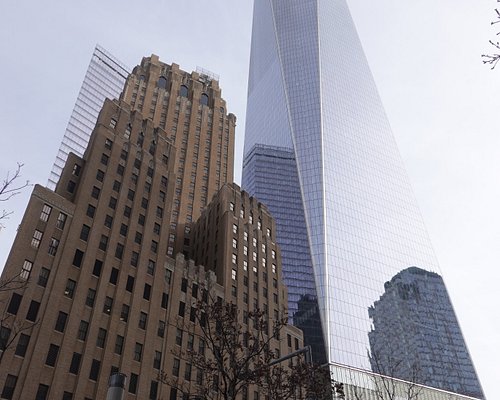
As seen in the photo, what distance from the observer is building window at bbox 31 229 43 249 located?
58.2 m

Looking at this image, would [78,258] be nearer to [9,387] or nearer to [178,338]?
[9,387]

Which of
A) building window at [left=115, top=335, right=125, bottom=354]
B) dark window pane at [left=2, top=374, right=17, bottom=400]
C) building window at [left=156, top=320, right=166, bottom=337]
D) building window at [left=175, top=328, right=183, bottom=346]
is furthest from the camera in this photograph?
building window at [left=175, top=328, right=183, bottom=346]

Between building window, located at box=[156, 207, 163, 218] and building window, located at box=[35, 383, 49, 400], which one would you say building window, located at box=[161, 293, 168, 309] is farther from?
building window, located at box=[35, 383, 49, 400]

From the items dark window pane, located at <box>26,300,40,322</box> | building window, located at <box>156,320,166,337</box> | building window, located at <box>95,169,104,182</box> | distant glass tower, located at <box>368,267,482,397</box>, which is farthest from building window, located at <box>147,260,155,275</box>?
distant glass tower, located at <box>368,267,482,397</box>

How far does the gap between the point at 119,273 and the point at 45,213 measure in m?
12.1

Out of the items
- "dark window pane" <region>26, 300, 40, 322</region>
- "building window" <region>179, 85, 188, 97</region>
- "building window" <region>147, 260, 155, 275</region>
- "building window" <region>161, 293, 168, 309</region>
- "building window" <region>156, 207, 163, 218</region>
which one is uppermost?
"building window" <region>179, 85, 188, 97</region>

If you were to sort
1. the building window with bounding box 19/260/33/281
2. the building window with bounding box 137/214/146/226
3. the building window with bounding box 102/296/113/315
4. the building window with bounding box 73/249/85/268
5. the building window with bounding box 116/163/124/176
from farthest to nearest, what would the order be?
the building window with bounding box 116/163/124/176
the building window with bounding box 137/214/146/226
the building window with bounding box 73/249/85/268
the building window with bounding box 102/296/113/315
the building window with bounding box 19/260/33/281

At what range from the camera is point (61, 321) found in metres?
55.6

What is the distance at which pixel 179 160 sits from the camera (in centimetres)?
12488

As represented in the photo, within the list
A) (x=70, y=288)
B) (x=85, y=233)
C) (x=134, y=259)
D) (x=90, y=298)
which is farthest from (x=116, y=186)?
(x=90, y=298)

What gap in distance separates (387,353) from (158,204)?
120m

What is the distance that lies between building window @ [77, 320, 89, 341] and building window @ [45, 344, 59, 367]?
121 inches

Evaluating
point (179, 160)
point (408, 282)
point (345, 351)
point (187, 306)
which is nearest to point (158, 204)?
point (187, 306)

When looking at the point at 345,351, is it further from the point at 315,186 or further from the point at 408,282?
the point at 315,186
